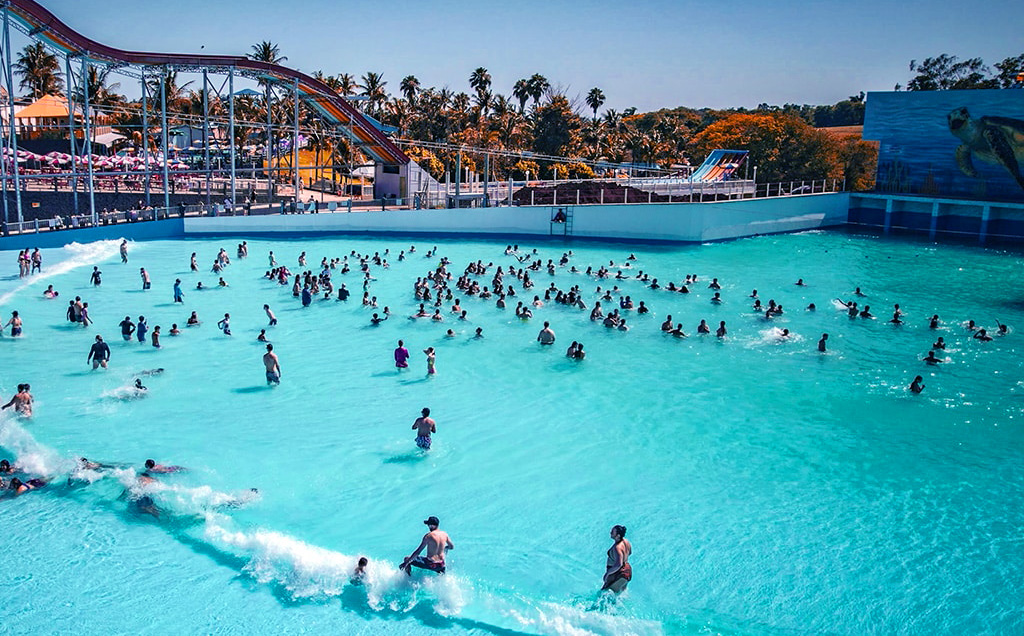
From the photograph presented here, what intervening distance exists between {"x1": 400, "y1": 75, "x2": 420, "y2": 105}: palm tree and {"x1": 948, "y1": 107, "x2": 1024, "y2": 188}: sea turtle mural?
41.3 m

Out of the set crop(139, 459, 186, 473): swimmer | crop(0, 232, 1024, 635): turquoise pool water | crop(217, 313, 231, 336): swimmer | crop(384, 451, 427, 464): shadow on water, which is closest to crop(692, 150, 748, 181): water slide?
crop(0, 232, 1024, 635): turquoise pool water

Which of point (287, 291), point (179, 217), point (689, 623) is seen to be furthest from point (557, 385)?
point (179, 217)

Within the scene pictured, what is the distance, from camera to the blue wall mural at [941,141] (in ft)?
152

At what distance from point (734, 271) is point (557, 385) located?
18.5 metres

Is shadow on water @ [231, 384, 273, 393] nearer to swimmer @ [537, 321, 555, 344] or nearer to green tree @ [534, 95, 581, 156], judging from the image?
swimmer @ [537, 321, 555, 344]

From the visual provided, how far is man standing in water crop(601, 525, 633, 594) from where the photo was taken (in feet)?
33.3

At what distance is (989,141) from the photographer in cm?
4356

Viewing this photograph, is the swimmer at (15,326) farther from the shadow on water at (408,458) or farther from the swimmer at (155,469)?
the shadow on water at (408,458)

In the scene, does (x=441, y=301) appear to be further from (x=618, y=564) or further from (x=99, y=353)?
(x=618, y=564)

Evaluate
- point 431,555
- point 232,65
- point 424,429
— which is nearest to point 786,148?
point 232,65

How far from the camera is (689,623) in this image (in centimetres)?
1004

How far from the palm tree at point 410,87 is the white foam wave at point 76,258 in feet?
121

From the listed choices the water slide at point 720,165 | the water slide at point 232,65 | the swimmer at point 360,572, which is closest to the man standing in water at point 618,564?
the swimmer at point 360,572

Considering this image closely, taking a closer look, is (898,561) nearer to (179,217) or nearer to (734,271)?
(734,271)
